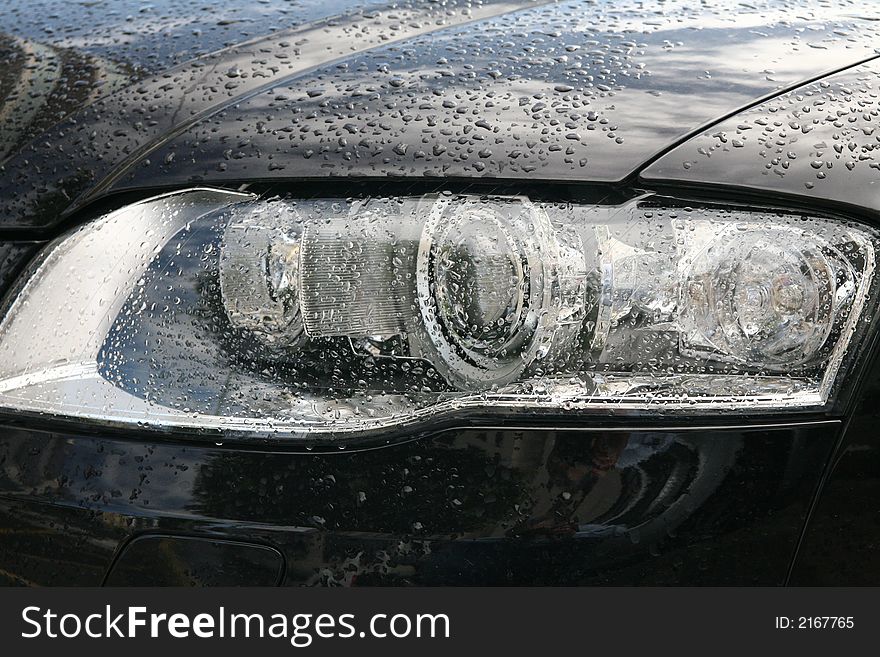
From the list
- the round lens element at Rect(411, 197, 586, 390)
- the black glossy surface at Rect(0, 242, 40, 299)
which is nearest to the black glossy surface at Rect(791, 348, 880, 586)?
the round lens element at Rect(411, 197, 586, 390)

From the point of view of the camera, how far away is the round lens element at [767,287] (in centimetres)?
114

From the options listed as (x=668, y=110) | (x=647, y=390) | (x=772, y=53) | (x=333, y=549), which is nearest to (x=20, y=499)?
(x=333, y=549)

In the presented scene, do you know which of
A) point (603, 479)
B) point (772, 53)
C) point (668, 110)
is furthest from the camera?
point (772, 53)

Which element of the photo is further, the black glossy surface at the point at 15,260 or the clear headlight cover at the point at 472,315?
the black glossy surface at the point at 15,260

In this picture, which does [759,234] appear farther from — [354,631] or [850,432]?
[354,631]

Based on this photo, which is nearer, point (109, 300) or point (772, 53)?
point (109, 300)

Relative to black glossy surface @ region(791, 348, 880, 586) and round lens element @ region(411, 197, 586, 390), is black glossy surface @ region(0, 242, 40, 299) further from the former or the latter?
black glossy surface @ region(791, 348, 880, 586)

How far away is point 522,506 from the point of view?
1121 millimetres

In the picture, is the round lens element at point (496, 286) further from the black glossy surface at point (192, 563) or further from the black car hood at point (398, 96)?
the black glossy surface at point (192, 563)

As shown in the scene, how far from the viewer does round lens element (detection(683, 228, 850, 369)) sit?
3.73 feet

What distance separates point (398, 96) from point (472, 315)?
1.14ft

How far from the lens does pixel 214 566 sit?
1.16m

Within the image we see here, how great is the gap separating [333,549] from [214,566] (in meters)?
0.16

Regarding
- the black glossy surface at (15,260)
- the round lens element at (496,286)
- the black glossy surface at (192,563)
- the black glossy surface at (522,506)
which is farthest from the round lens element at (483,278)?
the black glossy surface at (15,260)
